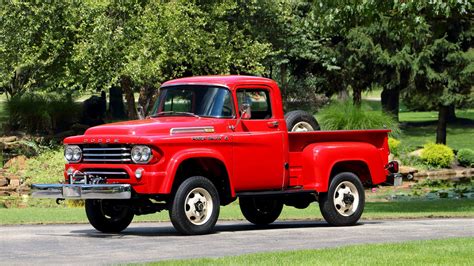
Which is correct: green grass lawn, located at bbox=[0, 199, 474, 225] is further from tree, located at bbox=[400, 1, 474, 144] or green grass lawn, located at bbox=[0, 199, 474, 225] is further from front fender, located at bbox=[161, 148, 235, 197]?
tree, located at bbox=[400, 1, 474, 144]

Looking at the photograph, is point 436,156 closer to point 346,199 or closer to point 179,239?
point 346,199

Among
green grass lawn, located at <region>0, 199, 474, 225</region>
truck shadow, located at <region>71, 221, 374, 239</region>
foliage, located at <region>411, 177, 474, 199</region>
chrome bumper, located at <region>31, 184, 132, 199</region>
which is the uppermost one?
chrome bumper, located at <region>31, 184, 132, 199</region>

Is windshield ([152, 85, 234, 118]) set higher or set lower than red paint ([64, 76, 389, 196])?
higher

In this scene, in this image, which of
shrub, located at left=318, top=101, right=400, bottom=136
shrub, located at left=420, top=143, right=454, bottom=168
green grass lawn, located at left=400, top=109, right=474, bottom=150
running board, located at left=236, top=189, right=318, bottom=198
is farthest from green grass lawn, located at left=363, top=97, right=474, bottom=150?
running board, located at left=236, top=189, right=318, bottom=198

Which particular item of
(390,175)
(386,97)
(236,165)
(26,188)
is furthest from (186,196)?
(386,97)

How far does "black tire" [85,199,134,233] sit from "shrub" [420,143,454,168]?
23477 millimetres

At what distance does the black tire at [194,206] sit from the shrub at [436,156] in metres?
24.2

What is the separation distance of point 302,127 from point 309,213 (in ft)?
16.0

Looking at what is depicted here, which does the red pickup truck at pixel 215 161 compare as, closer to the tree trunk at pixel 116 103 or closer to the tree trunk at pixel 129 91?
the tree trunk at pixel 129 91

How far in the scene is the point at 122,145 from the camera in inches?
646

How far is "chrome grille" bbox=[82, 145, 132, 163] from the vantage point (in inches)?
644

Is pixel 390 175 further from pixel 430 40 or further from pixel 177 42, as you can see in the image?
pixel 430 40

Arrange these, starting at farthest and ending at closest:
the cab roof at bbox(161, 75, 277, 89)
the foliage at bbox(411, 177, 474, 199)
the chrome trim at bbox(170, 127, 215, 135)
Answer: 1. the foliage at bbox(411, 177, 474, 199)
2. the cab roof at bbox(161, 75, 277, 89)
3. the chrome trim at bbox(170, 127, 215, 135)

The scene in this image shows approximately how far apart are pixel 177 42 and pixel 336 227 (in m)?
24.2
